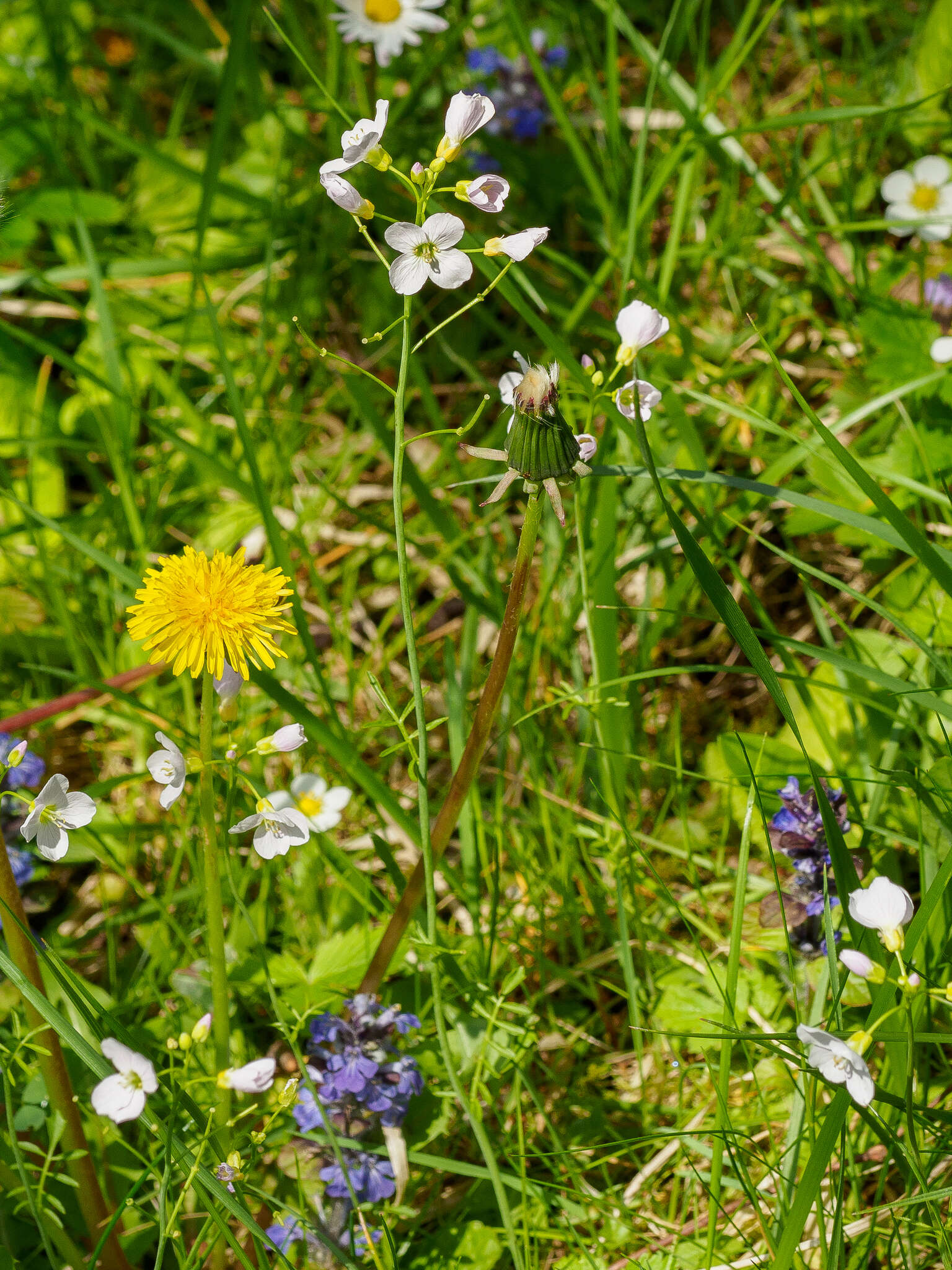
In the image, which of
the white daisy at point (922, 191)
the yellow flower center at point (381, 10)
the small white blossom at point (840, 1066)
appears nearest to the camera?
the small white blossom at point (840, 1066)

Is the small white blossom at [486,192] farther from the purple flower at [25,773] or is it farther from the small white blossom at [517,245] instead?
the purple flower at [25,773]

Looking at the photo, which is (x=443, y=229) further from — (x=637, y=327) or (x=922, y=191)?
(x=922, y=191)

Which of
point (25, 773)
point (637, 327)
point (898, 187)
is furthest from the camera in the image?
point (898, 187)

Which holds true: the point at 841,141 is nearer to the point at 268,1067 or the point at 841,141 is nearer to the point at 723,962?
the point at 723,962

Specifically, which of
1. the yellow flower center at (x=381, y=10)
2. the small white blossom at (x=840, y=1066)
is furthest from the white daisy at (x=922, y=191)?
the small white blossom at (x=840, y=1066)

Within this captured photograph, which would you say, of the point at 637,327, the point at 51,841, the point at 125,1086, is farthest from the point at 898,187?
the point at 125,1086

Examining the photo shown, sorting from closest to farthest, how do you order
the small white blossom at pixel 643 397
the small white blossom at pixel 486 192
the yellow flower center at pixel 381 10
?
the small white blossom at pixel 486 192, the small white blossom at pixel 643 397, the yellow flower center at pixel 381 10

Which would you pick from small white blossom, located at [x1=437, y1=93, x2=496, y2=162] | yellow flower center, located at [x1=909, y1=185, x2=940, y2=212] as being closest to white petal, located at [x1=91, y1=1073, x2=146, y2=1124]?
small white blossom, located at [x1=437, y1=93, x2=496, y2=162]

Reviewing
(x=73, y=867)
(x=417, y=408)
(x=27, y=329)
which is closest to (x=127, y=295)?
(x=27, y=329)
